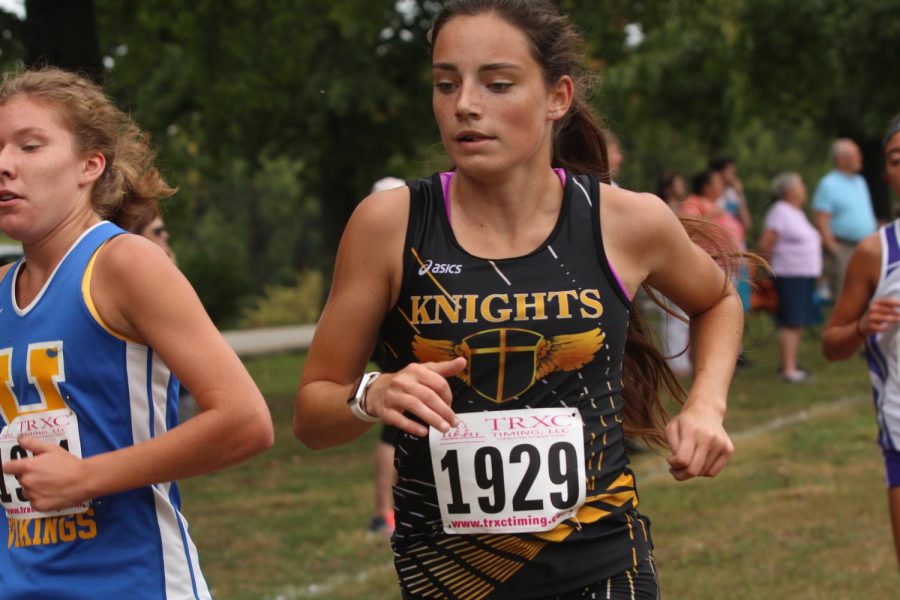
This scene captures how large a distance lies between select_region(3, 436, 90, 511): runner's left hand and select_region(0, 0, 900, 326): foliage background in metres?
8.00

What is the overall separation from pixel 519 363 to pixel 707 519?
5317 mm

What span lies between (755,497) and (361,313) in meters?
6.04

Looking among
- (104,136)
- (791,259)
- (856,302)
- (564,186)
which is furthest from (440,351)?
(791,259)

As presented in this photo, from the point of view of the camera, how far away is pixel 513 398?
10.2 feet

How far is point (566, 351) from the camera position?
3131mm

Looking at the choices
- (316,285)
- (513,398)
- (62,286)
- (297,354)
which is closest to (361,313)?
(513,398)

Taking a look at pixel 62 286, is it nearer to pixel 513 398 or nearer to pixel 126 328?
pixel 126 328

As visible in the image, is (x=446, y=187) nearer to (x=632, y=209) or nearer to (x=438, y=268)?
(x=438, y=268)

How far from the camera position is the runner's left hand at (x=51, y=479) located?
9.25ft

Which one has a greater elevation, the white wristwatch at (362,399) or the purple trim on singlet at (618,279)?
the purple trim on singlet at (618,279)

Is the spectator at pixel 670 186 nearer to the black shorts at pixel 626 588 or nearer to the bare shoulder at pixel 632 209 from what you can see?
the bare shoulder at pixel 632 209

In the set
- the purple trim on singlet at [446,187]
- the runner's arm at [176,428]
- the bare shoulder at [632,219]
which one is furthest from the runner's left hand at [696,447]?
the runner's arm at [176,428]

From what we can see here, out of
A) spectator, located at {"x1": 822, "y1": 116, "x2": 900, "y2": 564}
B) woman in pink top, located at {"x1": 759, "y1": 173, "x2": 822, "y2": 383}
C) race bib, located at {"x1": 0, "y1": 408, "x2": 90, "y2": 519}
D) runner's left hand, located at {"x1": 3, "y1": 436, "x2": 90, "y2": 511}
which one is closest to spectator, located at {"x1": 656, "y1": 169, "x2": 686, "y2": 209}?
woman in pink top, located at {"x1": 759, "y1": 173, "x2": 822, "y2": 383}

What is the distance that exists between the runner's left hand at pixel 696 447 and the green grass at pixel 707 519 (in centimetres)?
112
